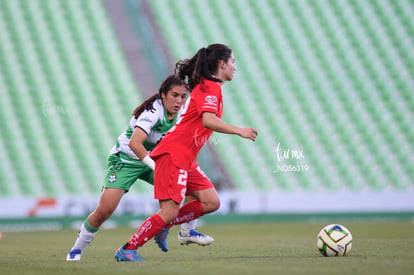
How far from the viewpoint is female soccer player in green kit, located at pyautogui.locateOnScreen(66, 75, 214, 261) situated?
633cm

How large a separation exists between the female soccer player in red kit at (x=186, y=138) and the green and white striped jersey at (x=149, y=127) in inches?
13.1

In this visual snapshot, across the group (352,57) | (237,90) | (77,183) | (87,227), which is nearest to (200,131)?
(87,227)

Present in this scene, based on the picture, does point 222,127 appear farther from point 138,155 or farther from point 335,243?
point 335,243

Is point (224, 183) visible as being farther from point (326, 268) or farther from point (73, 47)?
point (326, 268)

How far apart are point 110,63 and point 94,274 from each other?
1504 cm

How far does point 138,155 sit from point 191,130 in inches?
22.0

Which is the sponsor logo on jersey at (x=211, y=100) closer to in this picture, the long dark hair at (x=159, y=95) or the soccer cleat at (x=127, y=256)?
the long dark hair at (x=159, y=95)

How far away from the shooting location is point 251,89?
64.8ft

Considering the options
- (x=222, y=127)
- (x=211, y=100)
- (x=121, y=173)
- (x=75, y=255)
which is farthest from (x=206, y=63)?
(x=75, y=255)

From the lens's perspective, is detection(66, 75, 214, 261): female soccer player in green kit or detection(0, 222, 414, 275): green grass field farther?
detection(66, 75, 214, 261): female soccer player in green kit

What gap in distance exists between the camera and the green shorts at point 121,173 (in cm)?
657

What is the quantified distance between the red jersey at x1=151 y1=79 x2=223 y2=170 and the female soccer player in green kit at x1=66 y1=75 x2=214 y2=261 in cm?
33

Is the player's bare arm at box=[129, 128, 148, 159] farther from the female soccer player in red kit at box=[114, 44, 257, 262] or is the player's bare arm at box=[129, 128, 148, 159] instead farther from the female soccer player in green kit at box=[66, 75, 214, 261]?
the female soccer player in red kit at box=[114, 44, 257, 262]

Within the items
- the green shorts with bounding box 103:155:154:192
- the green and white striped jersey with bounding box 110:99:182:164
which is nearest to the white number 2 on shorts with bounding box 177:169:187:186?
the green and white striped jersey with bounding box 110:99:182:164
